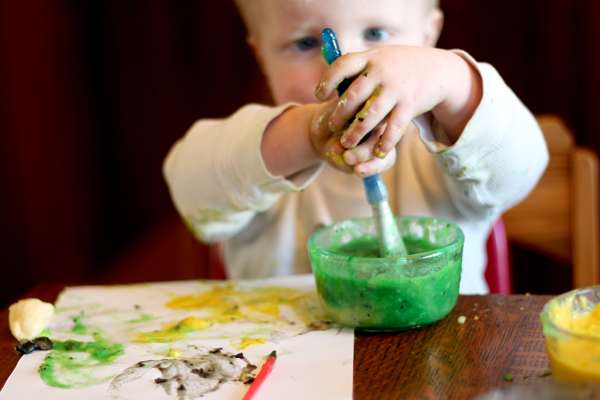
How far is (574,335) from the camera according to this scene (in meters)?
0.50

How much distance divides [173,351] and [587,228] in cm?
72

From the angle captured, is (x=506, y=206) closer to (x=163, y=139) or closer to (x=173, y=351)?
(x=173, y=351)

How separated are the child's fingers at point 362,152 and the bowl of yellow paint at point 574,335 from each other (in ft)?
0.70

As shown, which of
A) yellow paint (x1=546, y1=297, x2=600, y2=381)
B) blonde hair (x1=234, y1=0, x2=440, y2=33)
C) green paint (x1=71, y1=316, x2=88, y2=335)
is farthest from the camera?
blonde hair (x1=234, y1=0, x2=440, y2=33)

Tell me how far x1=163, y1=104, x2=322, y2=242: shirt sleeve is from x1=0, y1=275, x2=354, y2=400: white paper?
10 centimetres

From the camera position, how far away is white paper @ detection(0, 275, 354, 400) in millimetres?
584

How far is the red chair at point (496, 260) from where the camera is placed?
1027mm

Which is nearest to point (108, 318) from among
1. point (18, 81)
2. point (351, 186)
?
point (351, 186)

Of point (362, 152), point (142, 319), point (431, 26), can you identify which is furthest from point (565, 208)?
point (142, 319)

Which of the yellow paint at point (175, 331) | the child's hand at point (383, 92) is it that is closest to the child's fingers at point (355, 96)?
the child's hand at point (383, 92)

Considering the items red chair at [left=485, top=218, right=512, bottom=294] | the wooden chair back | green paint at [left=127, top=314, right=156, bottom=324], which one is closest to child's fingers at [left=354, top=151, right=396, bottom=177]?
green paint at [left=127, top=314, right=156, bottom=324]

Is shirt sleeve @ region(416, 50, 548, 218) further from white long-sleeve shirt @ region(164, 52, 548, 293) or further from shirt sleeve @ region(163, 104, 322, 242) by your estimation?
shirt sleeve @ region(163, 104, 322, 242)

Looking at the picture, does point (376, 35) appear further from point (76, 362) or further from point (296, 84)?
point (76, 362)

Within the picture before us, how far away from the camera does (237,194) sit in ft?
2.92
